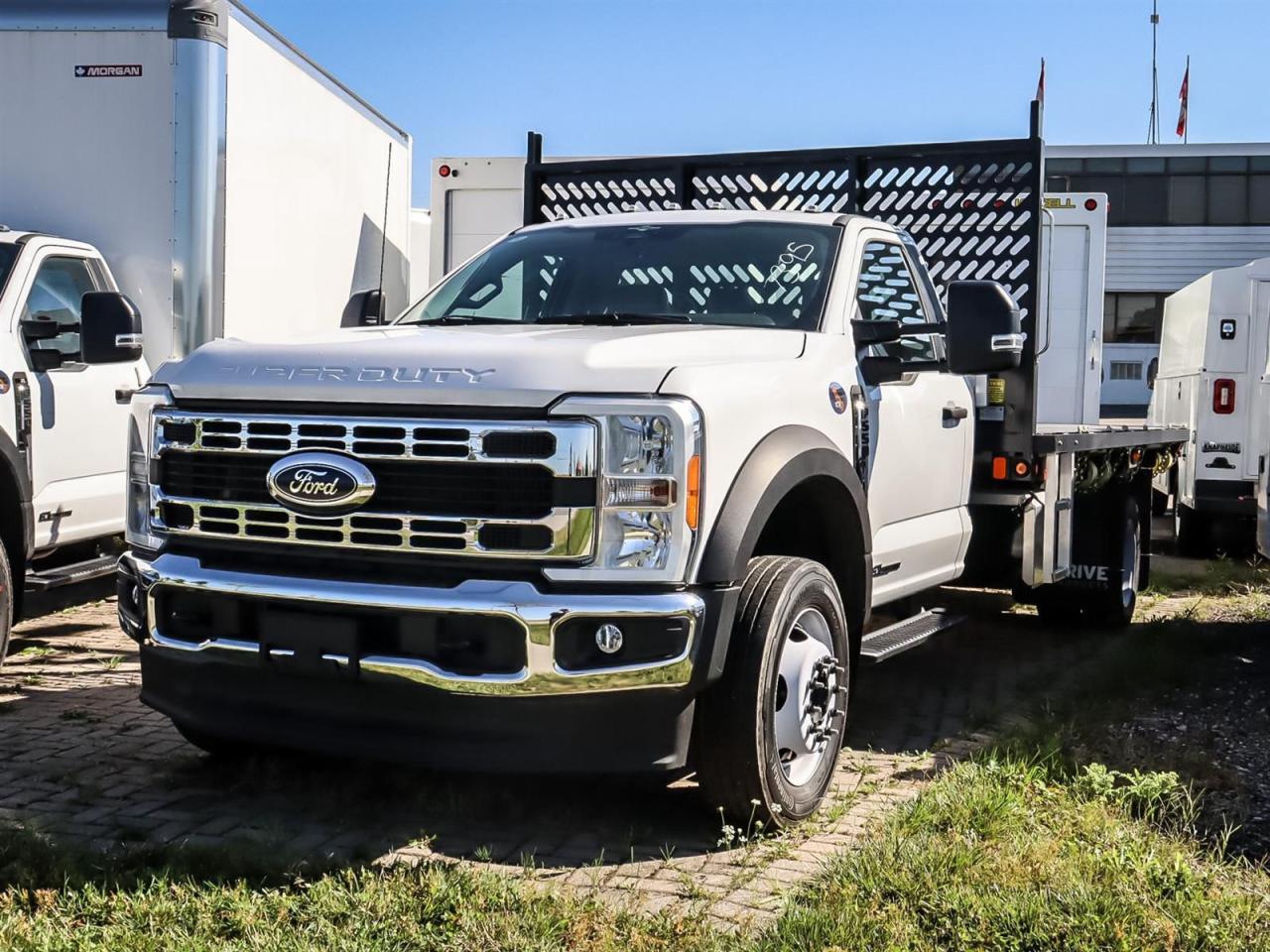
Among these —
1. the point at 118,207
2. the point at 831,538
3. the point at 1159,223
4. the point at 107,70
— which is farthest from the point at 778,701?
the point at 1159,223

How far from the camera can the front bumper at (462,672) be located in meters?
3.89

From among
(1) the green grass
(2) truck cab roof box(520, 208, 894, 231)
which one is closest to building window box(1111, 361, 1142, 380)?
(2) truck cab roof box(520, 208, 894, 231)

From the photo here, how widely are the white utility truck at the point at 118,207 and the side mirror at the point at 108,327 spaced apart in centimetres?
34

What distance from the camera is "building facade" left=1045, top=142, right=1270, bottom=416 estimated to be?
29.9 m

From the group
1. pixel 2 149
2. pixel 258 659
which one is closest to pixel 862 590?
pixel 258 659

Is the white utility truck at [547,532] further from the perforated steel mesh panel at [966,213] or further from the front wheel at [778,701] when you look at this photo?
the perforated steel mesh panel at [966,213]

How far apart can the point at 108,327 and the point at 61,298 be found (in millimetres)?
778

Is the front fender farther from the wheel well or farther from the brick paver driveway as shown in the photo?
the brick paver driveway

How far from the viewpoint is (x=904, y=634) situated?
5711mm

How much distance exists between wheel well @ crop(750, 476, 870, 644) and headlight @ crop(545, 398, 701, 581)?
1.03 metres

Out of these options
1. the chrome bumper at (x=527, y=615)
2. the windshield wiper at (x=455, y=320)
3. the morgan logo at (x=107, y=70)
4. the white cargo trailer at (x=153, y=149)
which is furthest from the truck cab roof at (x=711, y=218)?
the morgan logo at (x=107, y=70)

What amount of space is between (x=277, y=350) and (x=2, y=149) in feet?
15.0

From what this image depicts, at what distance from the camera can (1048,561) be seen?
696cm

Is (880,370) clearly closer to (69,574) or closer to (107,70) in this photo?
(69,574)
